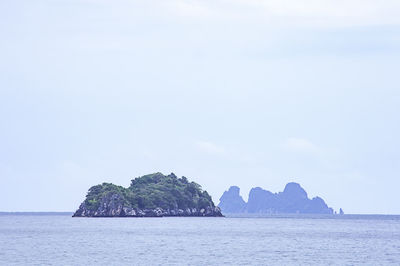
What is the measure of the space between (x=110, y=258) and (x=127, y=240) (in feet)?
122

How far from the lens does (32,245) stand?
374 feet

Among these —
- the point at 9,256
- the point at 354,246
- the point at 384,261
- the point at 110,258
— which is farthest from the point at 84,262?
the point at 354,246

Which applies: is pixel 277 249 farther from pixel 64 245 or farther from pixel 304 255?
pixel 64 245

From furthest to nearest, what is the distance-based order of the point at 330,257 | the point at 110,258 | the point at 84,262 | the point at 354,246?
the point at 354,246
the point at 330,257
the point at 110,258
the point at 84,262

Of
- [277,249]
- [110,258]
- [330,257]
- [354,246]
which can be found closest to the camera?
[110,258]

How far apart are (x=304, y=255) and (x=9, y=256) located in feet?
130

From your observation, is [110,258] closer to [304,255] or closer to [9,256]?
[9,256]

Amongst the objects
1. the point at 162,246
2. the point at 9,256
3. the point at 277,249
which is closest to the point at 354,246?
the point at 277,249

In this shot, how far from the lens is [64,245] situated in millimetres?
113500

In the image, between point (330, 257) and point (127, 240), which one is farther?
point (127, 240)

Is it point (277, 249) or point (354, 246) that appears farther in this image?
point (354, 246)

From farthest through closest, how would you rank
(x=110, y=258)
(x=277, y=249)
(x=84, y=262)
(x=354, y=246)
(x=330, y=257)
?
1. (x=354, y=246)
2. (x=277, y=249)
3. (x=330, y=257)
4. (x=110, y=258)
5. (x=84, y=262)

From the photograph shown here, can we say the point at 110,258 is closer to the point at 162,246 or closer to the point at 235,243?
the point at 162,246

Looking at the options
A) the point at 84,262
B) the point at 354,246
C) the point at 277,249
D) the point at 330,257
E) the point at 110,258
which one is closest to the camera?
the point at 84,262
